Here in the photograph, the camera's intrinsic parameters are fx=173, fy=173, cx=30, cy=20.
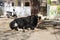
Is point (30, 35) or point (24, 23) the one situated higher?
point (24, 23)

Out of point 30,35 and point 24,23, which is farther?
point 24,23

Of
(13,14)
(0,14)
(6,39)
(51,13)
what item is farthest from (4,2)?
(6,39)

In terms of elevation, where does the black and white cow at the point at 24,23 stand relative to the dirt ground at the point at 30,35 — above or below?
above

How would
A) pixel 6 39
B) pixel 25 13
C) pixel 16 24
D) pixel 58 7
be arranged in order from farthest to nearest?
pixel 25 13, pixel 58 7, pixel 16 24, pixel 6 39

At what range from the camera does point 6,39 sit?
8.80 meters

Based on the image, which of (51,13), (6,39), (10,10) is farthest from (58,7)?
(6,39)

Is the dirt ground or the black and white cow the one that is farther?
the black and white cow

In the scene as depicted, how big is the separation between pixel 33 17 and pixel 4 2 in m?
29.4

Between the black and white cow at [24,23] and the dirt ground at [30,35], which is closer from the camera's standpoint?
the dirt ground at [30,35]

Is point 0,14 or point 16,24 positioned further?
point 0,14

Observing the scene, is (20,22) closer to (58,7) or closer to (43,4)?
(58,7)

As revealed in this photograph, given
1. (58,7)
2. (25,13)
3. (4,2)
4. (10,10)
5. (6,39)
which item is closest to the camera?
(6,39)

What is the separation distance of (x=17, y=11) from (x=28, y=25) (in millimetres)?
12557

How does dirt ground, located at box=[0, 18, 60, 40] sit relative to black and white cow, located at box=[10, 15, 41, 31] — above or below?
below
